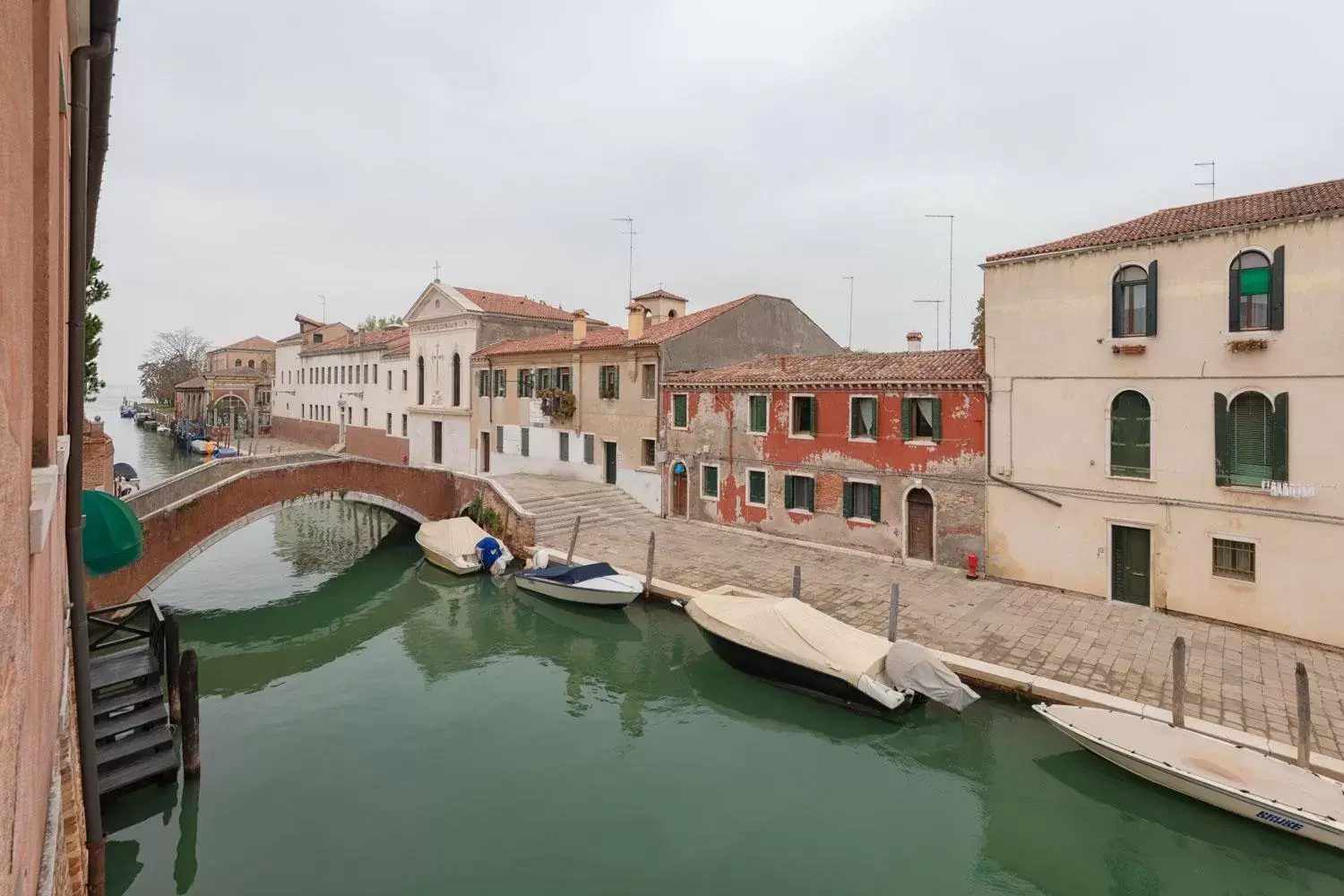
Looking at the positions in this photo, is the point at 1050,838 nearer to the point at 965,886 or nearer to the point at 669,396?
the point at 965,886

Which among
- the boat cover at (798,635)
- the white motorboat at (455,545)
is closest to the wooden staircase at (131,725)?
the boat cover at (798,635)

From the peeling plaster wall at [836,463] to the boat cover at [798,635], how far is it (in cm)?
639

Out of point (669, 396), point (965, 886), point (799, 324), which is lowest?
point (965, 886)

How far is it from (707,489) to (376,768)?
1422cm

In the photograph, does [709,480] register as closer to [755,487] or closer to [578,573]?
[755,487]

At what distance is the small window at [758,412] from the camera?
20.9 m

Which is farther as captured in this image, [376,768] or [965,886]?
[376,768]

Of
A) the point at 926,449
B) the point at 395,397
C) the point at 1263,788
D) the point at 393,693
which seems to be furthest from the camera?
the point at 395,397

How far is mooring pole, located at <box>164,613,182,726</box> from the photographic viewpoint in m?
10.6

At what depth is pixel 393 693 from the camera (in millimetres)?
12594

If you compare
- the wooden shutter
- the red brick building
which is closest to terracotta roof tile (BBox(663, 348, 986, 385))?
the red brick building

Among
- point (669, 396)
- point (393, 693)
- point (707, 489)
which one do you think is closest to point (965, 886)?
point (393, 693)

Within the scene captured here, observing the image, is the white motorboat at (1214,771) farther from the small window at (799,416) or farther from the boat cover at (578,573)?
the small window at (799,416)

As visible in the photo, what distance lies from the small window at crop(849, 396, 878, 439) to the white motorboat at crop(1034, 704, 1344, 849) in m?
9.51
